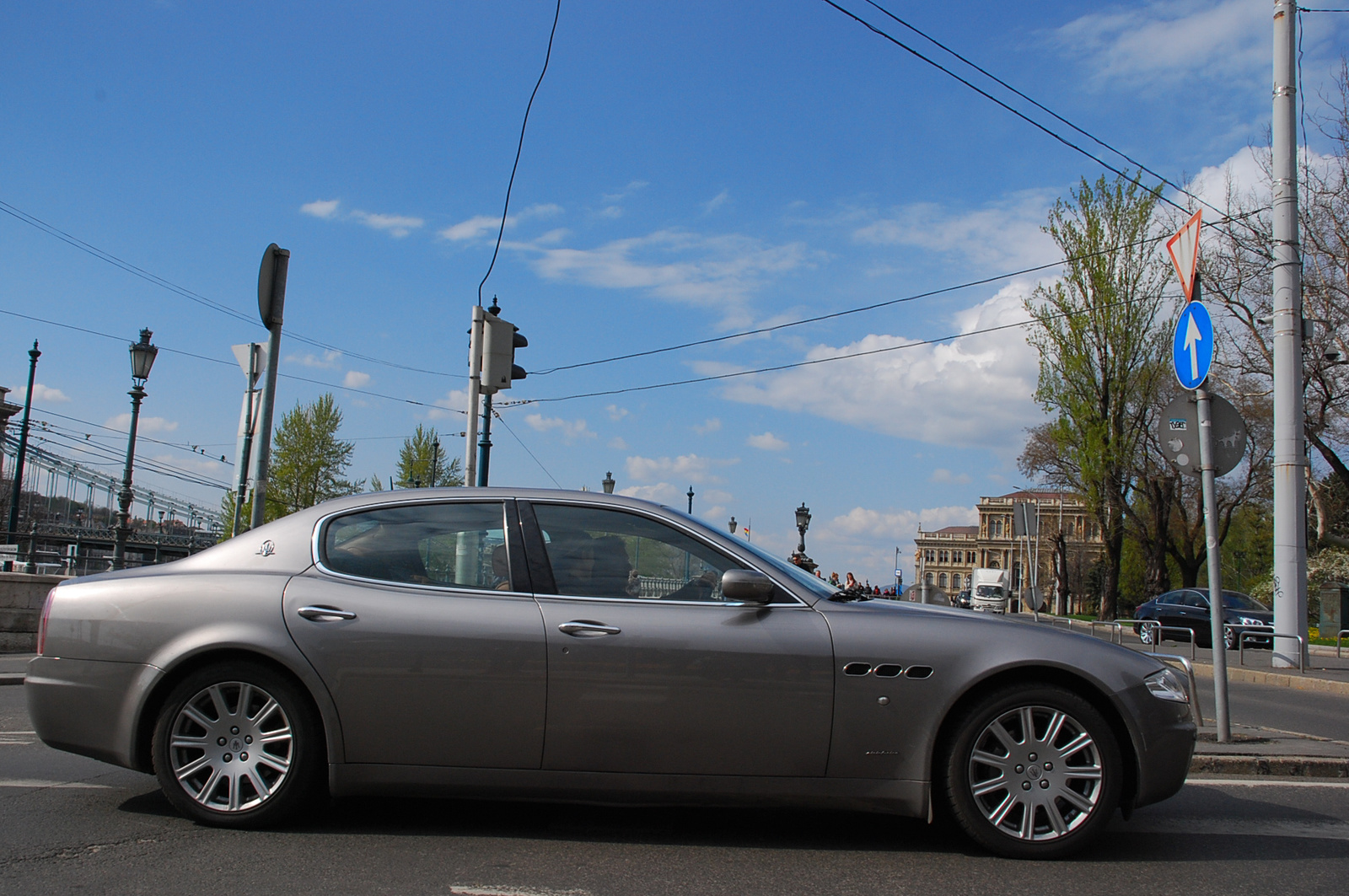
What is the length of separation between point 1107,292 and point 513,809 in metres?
34.5

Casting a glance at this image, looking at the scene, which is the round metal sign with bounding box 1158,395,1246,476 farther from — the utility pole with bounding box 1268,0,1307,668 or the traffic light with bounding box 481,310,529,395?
the utility pole with bounding box 1268,0,1307,668

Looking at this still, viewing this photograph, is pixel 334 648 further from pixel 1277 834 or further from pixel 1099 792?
pixel 1277 834

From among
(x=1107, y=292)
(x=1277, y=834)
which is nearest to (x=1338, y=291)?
(x=1107, y=292)

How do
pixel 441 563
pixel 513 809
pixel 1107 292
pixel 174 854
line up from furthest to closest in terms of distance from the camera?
1. pixel 1107 292
2. pixel 513 809
3. pixel 441 563
4. pixel 174 854

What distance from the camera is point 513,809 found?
184 inches

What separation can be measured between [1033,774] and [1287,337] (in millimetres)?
14348

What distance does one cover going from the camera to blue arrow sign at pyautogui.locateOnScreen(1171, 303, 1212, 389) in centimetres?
717

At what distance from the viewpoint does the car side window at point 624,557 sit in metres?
4.21

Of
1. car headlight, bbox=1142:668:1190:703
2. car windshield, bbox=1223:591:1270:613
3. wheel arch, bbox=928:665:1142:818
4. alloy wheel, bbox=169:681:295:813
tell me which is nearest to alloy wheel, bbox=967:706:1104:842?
wheel arch, bbox=928:665:1142:818

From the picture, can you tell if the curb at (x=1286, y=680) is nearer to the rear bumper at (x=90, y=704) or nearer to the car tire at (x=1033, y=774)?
the car tire at (x=1033, y=774)

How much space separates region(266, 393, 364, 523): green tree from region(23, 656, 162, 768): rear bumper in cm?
5042

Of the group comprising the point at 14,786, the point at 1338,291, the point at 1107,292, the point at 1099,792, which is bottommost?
the point at 14,786

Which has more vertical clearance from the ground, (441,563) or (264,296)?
(264,296)

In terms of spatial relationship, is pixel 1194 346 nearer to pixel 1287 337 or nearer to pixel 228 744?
pixel 228 744
